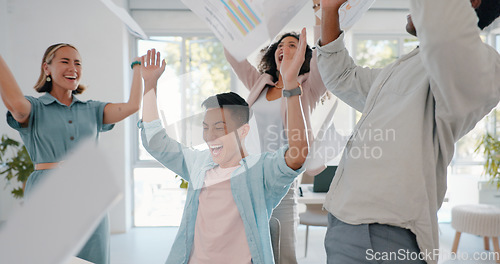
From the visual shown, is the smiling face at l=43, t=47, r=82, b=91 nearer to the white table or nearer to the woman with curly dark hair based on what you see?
the woman with curly dark hair

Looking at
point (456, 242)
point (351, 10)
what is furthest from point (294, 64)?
point (456, 242)

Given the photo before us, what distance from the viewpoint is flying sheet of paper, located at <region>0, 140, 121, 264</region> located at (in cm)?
8

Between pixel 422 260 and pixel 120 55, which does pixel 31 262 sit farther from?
pixel 422 260

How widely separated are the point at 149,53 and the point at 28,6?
0.11 metres

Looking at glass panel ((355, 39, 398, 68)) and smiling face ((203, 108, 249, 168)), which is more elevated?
glass panel ((355, 39, 398, 68))

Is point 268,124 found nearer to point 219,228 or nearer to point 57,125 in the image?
point 219,228

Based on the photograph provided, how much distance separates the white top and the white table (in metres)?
1.03

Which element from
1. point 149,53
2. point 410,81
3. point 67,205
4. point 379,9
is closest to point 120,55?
point 149,53

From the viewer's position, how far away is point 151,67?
1.10 feet

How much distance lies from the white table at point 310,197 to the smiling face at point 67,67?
1.59 meters

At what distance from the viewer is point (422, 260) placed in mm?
488

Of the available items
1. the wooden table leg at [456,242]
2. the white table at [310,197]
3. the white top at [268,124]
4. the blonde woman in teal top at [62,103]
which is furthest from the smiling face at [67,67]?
the wooden table leg at [456,242]

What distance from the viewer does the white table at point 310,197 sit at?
6.18 ft

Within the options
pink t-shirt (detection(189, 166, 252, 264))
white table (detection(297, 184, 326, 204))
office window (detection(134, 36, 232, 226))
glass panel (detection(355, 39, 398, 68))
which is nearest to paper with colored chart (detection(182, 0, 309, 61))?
office window (detection(134, 36, 232, 226))
